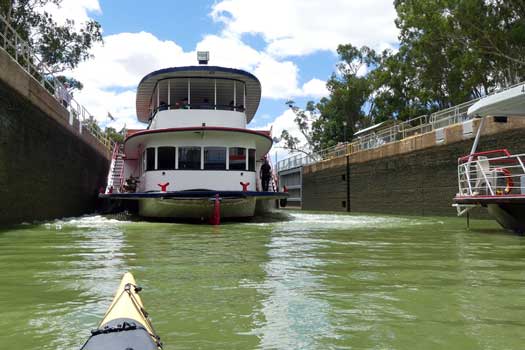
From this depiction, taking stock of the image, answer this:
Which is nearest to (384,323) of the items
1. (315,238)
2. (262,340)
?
(262,340)

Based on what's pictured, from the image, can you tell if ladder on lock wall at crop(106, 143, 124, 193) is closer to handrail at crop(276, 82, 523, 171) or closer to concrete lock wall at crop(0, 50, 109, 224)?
concrete lock wall at crop(0, 50, 109, 224)

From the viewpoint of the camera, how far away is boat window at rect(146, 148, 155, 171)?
14.5m

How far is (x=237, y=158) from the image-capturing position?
47.5 feet

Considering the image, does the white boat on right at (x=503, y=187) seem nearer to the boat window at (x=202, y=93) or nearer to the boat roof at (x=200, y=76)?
the boat roof at (x=200, y=76)

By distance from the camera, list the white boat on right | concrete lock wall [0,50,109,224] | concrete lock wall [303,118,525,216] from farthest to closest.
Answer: concrete lock wall [303,118,525,216]
concrete lock wall [0,50,109,224]
the white boat on right

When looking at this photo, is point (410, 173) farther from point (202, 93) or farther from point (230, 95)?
point (202, 93)

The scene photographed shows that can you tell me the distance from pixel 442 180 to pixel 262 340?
1626 cm

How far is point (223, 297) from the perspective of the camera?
4363mm

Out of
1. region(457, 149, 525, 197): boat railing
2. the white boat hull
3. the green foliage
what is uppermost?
the green foliage

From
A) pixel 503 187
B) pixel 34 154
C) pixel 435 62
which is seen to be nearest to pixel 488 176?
pixel 503 187

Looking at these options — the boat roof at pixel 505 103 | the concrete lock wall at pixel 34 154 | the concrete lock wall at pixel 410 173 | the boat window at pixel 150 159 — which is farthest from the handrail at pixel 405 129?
the concrete lock wall at pixel 34 154

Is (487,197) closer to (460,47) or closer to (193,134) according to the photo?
(193,134)

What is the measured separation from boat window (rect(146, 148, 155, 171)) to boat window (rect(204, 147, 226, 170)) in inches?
62.1

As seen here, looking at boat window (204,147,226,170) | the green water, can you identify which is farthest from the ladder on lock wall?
the green water
